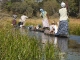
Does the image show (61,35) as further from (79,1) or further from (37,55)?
(79,1)

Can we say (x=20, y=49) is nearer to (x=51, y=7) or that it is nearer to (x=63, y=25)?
(x=63, y=25)

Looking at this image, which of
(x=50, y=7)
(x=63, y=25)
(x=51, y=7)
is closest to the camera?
(x=63, y=25)

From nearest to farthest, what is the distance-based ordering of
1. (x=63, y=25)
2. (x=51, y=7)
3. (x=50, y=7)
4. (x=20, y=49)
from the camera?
(x=20, y=49), (x=63, y=25), (x=51, y=7), (x=50, y=7)

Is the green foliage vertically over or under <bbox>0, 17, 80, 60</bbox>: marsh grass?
over

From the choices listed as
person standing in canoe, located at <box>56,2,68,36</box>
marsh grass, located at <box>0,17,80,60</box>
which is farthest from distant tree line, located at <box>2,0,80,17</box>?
marsh grass, located at <box>0,17,80,60</box>

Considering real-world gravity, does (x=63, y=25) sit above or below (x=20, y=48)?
above

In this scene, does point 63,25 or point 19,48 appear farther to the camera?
point 63,25

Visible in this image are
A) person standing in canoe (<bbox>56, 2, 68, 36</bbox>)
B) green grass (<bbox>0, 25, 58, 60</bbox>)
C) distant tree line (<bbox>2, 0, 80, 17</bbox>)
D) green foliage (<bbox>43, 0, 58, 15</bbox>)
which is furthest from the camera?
green foliage (<bbox>43, 0, 58, 15</bbox>)

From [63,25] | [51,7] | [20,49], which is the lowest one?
[20,49]

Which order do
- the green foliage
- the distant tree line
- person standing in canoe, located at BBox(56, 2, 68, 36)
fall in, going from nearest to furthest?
person standing in canoe, located at BBox(56, 2, 68, 36)
the distant tree line
the green foliage

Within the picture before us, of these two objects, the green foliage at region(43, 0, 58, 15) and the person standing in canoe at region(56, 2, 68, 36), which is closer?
the person standing in canoe at region(56, 2, 68, 36)

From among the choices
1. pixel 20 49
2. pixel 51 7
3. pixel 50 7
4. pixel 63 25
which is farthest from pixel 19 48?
pixel 50 7

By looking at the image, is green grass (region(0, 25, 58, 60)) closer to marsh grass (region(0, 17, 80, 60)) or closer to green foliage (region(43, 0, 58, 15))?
marsh grass (region(0, 17, 80, 60))

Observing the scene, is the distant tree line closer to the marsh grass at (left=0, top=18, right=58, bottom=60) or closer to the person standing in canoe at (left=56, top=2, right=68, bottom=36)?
the person standing in canoe at (left=56, top=2, right=68, bottom=36)
